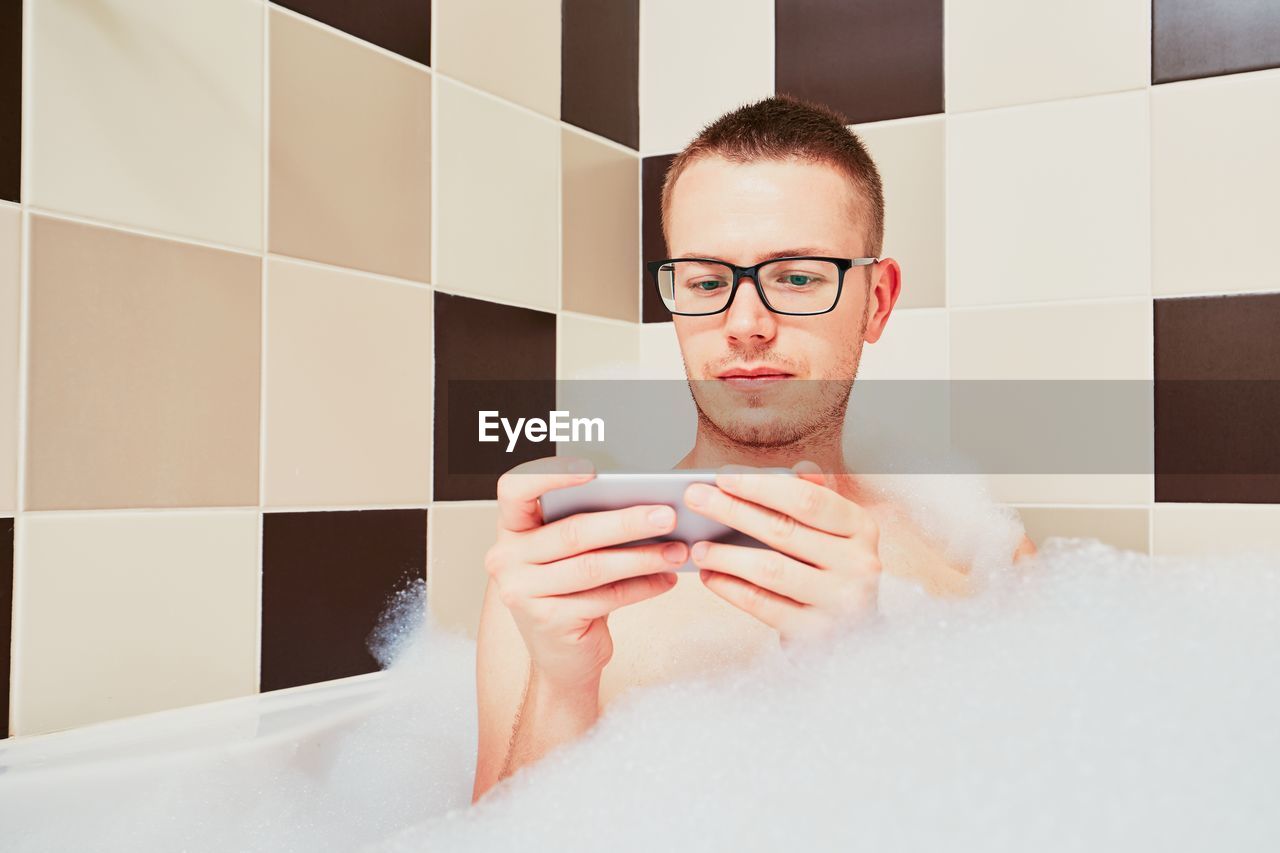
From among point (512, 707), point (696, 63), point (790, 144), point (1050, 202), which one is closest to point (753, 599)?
point (512, 707)

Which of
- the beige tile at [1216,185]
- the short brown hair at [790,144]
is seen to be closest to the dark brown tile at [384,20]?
the short brown hair at [790,144]

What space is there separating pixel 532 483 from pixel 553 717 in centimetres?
27

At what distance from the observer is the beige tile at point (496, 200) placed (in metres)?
1.46

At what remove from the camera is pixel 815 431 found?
1.27 metres

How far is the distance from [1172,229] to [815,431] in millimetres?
684

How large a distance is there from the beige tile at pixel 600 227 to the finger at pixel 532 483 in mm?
988

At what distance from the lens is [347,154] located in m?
1.30

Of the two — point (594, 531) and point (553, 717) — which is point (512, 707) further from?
point (594, 531)

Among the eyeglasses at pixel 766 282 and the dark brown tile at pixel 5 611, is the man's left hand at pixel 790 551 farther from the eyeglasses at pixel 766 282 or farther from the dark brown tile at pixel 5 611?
the dark brown tile at pixel 5 611

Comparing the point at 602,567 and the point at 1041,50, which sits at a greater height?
the point at 1041,50

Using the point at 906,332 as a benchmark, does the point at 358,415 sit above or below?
below

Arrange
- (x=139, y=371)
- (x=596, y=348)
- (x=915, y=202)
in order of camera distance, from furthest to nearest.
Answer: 1. (x=596, y=348)
2. (x=915, y=202)
3. (x=139, y=371)

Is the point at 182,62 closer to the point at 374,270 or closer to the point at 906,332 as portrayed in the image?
the point at 374,270

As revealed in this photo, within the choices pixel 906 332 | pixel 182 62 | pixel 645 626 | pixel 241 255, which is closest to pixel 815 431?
pixel 645 626
